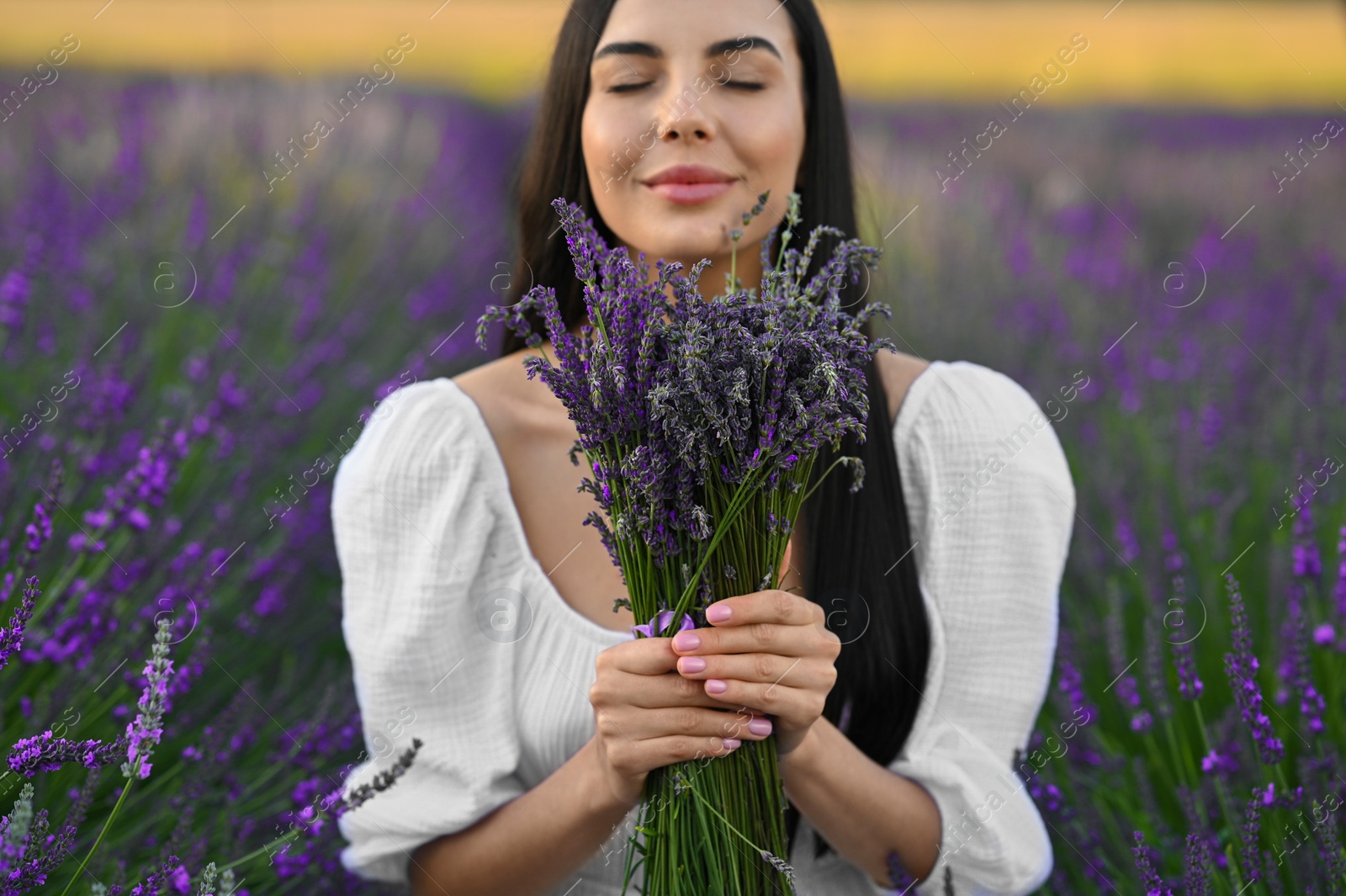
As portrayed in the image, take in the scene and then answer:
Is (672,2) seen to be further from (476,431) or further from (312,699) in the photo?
(312,699)

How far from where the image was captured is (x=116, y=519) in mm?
1674

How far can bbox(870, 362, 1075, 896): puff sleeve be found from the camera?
1.50m

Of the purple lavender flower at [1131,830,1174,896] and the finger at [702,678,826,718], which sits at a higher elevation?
the finger at [702,678,826,718]

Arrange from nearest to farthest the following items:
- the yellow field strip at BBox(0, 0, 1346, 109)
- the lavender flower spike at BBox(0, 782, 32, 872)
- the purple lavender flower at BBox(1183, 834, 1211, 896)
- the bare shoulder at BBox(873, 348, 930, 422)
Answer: the lavender flower spike at BBox(0, 782, 32, 872) → the purple lavender flower at BBox(1183, 834, 1211, 896) → the bare shoulder at BBox(873, 348, 930, 422) → the yellow field strip at BBox(0, 0, 1346, 109)

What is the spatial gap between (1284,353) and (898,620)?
7.59 feet

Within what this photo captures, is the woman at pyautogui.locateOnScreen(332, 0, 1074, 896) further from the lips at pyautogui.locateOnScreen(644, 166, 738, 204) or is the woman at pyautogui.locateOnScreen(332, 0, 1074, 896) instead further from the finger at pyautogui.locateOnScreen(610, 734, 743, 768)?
the finger at pyautogui.locateOnScreen(610, 734, 743, 768)

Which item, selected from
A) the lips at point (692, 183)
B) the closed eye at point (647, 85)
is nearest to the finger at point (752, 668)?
the lips at point (692, 183)

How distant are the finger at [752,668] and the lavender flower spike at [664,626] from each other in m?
0.03

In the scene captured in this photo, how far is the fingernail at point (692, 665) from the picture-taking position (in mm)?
1128

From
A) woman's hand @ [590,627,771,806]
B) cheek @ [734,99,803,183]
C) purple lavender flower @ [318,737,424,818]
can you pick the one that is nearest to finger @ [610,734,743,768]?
woman's hand @ [590,627,771,806]

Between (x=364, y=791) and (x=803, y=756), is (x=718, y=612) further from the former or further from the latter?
(x=364, y=791)

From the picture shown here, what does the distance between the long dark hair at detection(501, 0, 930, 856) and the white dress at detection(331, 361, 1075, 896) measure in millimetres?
38

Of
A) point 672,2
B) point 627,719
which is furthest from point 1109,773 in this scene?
point 672,2

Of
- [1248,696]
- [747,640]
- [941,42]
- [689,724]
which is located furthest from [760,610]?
[941,42]
